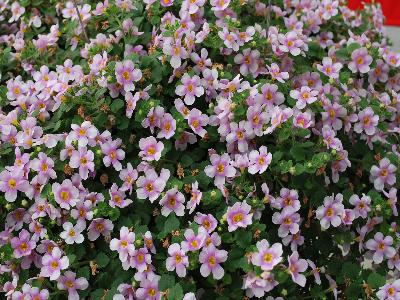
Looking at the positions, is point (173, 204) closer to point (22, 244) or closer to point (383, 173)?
point (22, 244)

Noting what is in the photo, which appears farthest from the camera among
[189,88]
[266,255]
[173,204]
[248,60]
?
[248,60]

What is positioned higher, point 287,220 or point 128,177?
point 128,177

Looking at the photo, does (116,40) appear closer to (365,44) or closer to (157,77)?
(157,77)

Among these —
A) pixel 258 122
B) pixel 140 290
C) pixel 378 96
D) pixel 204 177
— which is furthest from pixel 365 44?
pixel 140 290

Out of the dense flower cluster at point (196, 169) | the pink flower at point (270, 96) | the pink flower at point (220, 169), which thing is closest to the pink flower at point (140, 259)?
the dense flower cluster at point (196, 169)

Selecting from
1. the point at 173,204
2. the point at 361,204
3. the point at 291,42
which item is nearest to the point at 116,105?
the point at 173,204

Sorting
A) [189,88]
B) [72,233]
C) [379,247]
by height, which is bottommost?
[379,247]

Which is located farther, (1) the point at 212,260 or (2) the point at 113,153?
(2) the point at 113,153

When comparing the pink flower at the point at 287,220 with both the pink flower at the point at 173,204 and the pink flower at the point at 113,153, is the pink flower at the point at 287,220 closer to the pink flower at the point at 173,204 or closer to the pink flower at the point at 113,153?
the pink flower at the point at 173,204
